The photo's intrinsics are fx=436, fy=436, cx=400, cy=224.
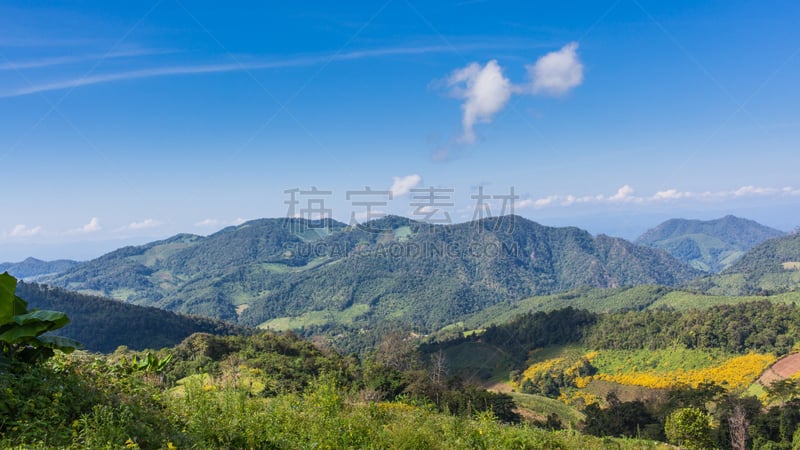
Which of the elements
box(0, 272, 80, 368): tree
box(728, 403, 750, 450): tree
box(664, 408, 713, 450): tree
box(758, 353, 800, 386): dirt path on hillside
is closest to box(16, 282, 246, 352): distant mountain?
box(664, 408, 713, 450): tree

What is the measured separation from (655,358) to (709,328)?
1063 cm

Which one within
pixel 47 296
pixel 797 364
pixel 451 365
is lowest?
pixel 451 365

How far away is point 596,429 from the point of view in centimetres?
3494

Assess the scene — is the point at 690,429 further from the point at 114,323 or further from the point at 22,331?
the point at 114,323

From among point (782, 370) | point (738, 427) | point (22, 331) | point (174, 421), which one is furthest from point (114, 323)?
point (782, 370)

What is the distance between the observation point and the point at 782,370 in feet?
204

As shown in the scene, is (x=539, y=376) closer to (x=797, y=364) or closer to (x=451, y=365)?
(x=451, y=365)

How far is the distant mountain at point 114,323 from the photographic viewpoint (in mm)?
101500

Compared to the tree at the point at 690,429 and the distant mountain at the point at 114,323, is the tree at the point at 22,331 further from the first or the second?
the distant mountain at the point at 114,323

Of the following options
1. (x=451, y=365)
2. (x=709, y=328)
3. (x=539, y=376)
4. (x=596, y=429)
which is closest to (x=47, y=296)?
(x=451, y=365)

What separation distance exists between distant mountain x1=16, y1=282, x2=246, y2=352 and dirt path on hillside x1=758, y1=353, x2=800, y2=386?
336 feet

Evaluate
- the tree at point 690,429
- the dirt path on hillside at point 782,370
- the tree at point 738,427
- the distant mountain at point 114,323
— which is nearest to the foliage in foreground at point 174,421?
the tree at point 690,429

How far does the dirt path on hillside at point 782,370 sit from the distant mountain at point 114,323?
336 feet

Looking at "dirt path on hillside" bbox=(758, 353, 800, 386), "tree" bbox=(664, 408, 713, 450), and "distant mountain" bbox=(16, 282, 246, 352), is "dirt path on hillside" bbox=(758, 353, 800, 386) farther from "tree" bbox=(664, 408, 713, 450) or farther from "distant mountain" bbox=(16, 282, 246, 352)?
"distant mountain" bbox=(16, 282, 246, 352)
